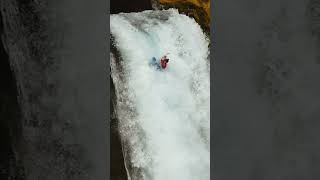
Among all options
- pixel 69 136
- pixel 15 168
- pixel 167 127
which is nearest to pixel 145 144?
pixel 167 127

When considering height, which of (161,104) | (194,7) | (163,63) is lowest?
(161,104)

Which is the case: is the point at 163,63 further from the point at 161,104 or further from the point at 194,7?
the point at 194,7

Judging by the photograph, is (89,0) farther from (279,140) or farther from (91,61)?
(279,140)

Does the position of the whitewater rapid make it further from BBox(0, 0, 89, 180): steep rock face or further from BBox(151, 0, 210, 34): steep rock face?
BBox(0, 0, 89, 180): steep rock face

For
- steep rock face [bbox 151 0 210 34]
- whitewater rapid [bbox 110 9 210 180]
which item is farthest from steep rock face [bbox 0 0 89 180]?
steep rock face [bbox 151 0 210 34]

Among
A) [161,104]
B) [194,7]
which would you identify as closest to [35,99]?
[161,104]

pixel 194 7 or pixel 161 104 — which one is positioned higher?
pixel 194 7

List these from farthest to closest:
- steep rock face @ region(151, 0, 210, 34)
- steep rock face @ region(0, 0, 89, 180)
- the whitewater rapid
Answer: steep rock face @ region(151, 0, 210, 34)
the whitewater rapid
steep rock face @ region(0, 0, 89, 180)
